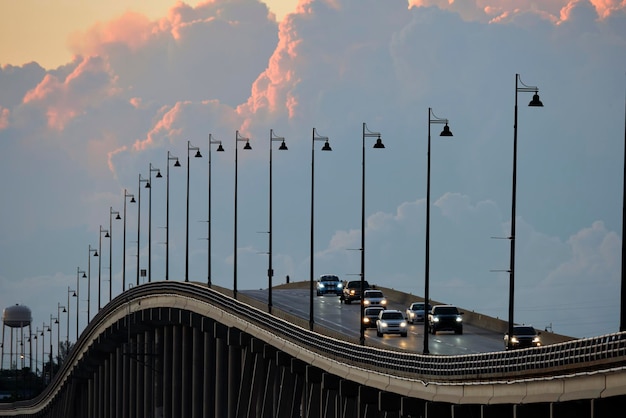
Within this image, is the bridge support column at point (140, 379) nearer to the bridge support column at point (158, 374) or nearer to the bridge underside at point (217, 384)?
the bridge underside at point (217, 384)

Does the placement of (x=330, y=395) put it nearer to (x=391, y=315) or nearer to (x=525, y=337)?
(x=525, y=337)

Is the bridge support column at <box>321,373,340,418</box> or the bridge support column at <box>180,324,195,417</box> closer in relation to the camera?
the bridge support column at <box>321,373,340,418</box>

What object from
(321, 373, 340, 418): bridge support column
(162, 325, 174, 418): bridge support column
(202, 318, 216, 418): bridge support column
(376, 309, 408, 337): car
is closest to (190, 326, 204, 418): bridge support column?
(202, 318, 216, 418): bridge support column

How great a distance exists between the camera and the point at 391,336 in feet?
352

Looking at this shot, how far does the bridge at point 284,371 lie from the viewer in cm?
5691

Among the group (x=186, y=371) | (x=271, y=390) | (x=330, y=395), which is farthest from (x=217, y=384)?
(x=330, y=395)

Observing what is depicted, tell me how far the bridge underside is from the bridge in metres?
0.08

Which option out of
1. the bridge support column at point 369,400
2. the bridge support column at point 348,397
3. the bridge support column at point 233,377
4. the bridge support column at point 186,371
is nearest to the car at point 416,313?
the bridge support column at point 233,377

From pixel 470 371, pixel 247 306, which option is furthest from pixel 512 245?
pixel 247 306

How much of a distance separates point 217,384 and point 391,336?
2662 centimetres

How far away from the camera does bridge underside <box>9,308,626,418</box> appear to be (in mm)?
74125

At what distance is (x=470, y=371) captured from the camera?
216 feet

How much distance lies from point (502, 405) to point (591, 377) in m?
10.2

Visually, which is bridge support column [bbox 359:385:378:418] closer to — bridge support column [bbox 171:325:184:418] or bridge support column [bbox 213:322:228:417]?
bridge support column [bbox 213:322:228:417]
